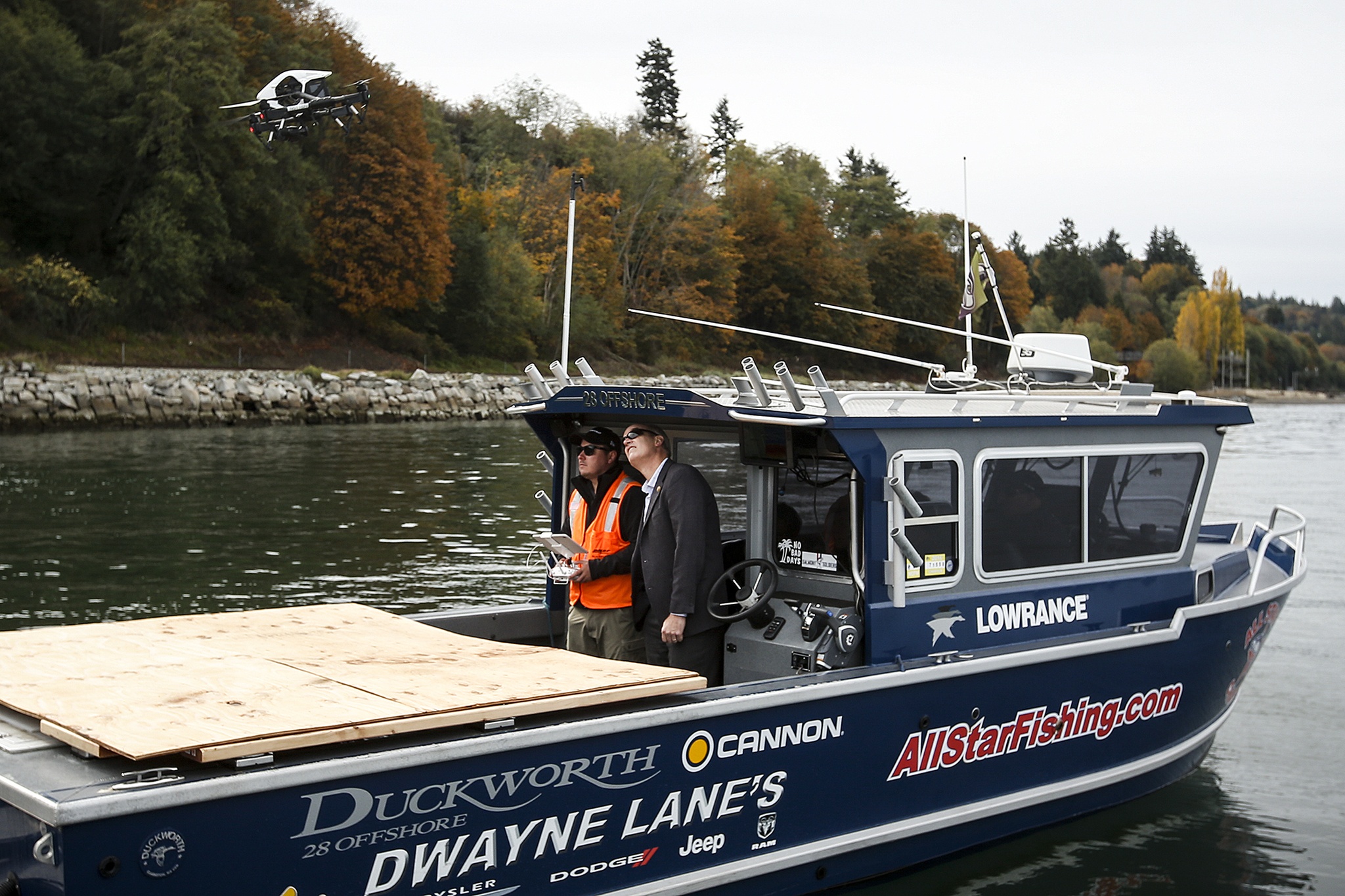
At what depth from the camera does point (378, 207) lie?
167ft

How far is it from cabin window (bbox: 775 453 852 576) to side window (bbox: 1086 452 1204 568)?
1617 millimetres

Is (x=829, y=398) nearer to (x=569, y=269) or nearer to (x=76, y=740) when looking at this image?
(x=569, y=269)

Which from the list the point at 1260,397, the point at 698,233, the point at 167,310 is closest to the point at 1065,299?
Result: the point at 1260,397

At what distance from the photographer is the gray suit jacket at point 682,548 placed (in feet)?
20.3

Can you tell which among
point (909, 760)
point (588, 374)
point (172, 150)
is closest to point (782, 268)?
point (172, 150)

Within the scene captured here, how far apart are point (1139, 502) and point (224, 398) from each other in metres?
34.5

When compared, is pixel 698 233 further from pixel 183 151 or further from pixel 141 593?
pixel 141 593

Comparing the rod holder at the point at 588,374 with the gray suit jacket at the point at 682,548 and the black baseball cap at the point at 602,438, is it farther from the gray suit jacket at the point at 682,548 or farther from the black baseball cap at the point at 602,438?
the gray suit jacket at the point at 682,548

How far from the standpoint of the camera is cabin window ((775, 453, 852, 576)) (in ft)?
20.5

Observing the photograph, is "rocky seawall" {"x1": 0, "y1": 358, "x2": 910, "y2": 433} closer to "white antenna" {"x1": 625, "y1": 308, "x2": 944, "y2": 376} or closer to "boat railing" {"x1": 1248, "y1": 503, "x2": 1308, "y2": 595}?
"boat railing" {"x1": 1248, "y1": 503, "x2": 1308, "y2": 595}

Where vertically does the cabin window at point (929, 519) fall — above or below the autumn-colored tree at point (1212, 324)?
below

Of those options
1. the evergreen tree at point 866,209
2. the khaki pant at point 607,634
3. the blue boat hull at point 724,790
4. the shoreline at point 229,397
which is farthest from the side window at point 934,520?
the evergreen tree at point 866,209

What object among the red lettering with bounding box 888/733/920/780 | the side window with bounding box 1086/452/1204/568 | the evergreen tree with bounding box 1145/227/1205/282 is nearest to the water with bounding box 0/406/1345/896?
the red lettering with bounding box 888/733/920/780

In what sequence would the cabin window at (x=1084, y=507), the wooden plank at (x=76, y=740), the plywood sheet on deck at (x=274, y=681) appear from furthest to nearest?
the cabin window at (x=1084, y=507), the plywood sheet on deck at (x=274, y=681), the wooden plank at (x=76, y=740)
